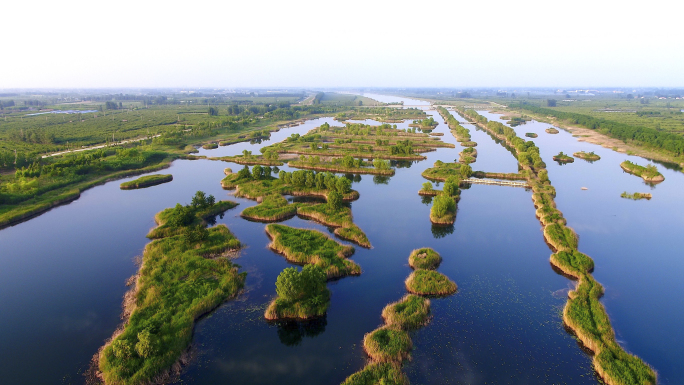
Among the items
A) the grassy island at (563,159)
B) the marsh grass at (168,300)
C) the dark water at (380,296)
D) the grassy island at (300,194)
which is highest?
the grassy island at (563,159)

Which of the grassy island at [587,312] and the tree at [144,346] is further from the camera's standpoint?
the tree at [144,346]

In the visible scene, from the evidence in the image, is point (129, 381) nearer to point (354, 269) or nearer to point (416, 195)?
point (354, 269)

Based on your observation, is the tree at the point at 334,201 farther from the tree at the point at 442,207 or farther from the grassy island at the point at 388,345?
the grassy island at the point at 388,345

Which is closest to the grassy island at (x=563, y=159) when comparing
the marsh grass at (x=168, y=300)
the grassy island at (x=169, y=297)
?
the grassy island at (x=169, y=297)

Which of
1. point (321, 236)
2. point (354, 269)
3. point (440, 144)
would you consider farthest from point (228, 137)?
point (354, 269)

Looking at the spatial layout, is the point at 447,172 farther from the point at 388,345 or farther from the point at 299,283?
the point at 388,345

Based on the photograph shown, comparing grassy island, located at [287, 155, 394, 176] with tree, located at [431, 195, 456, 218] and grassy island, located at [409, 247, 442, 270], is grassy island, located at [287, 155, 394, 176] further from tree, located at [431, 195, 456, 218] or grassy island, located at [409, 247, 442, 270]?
grassy island, located at [409, 247, 442, 270]

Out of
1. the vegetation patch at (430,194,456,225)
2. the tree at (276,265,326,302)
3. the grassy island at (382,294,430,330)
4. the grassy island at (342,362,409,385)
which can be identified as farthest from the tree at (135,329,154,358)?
the vegetation patch at (430,194,456,225)
